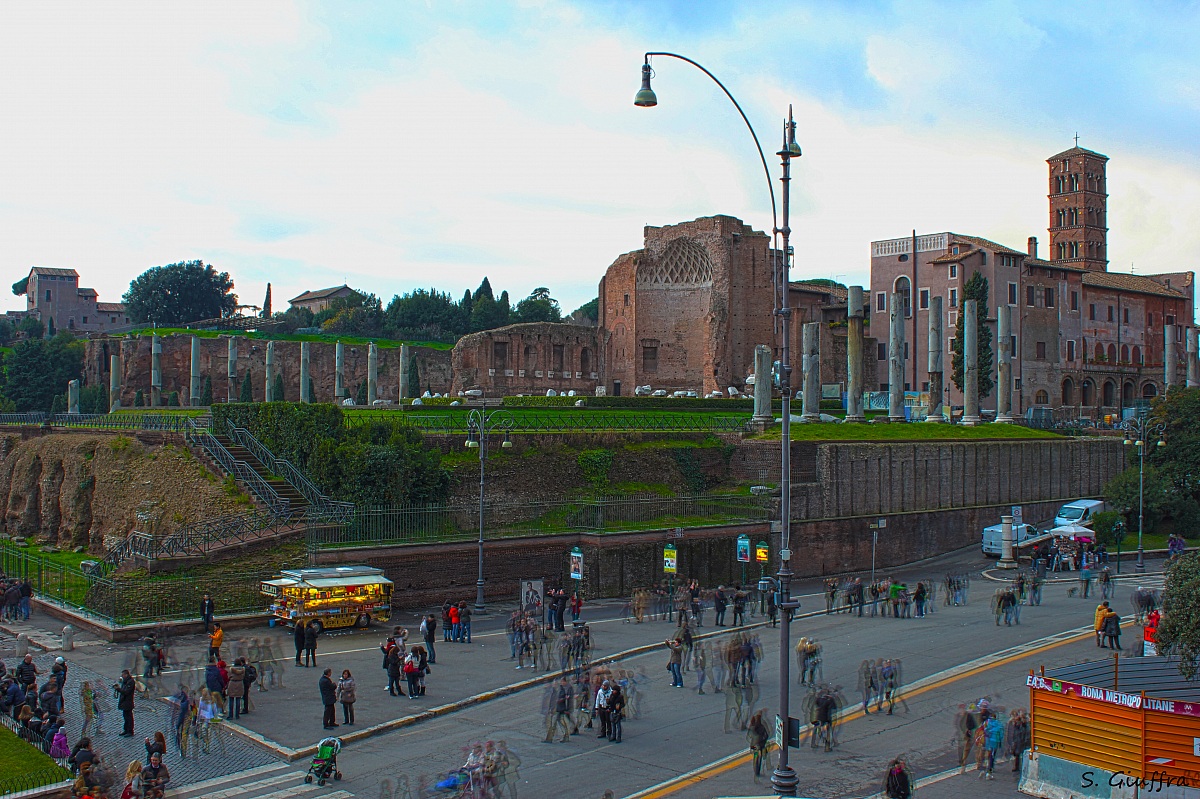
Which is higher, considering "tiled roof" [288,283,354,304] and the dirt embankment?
"tiled roof" [288,283,354,304]

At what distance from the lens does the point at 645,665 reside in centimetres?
2181

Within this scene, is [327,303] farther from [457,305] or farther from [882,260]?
[882,260]

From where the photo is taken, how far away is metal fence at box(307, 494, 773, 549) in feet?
87.7

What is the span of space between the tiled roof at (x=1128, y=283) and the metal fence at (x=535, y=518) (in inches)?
1942

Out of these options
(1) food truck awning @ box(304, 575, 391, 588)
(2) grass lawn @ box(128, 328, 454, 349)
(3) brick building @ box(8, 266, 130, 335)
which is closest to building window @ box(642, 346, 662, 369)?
→ (2) grass lawn @ box(128, 328, 454, 349)

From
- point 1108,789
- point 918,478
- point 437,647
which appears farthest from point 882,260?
point 1108,789

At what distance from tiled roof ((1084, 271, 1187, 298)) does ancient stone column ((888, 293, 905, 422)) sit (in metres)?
28.6

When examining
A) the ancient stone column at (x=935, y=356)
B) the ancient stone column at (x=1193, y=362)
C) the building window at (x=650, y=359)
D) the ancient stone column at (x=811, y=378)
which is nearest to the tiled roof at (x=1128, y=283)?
the ancient stone column at (x=1193, y=362)

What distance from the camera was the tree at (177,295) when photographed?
97.7 metres

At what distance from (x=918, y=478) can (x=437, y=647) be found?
2590cm

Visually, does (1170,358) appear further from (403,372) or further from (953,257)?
(403,372)

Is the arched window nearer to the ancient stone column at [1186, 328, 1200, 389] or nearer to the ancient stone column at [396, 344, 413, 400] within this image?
the ancient stone column at [1186, 328, 1200, 389]

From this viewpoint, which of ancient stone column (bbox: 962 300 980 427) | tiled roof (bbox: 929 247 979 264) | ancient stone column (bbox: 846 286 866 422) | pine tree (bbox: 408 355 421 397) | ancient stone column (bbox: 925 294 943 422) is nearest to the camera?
ancient stone column (bbox: 846 286 866 422)

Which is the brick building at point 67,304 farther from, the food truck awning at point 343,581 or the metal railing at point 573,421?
the food truck awning at point 343,581
